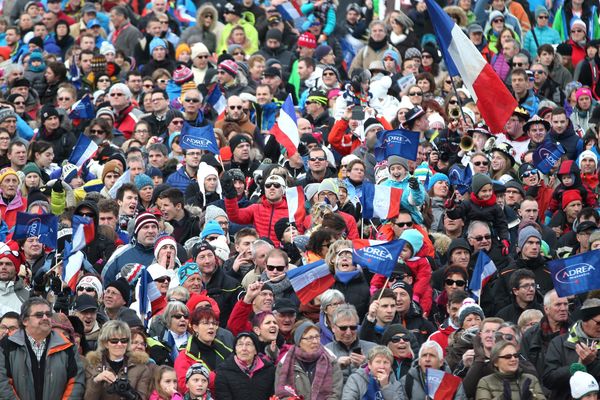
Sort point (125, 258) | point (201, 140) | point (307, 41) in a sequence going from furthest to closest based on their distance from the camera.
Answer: point (307, 41) → point (201, 140) → point (125, 258)

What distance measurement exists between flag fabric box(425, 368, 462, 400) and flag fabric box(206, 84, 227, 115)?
353 inches

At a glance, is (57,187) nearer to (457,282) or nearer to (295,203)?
(295,203)

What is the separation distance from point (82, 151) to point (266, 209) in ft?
10.4

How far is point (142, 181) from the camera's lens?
2098 centimetres

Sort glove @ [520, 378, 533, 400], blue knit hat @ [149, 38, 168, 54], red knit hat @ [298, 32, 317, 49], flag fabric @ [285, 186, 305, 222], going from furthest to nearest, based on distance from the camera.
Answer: red knit hat @ [298, 32, 317, 49], blue knit hat @ [149, 38, 168, 54], flag fabric @ [285, 186, 305, 222], glove @ [520, 378, 533, 400]

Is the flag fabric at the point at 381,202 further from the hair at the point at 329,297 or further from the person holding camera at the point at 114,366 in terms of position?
the person holding camera at the point at 114,366

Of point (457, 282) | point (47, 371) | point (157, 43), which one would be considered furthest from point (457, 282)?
point (157, 43)

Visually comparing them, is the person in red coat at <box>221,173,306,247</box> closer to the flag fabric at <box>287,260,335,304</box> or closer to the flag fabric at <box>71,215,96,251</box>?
the flag fabric at <box>71,215,96,251</box>

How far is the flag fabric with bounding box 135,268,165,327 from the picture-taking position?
17891 millimetres

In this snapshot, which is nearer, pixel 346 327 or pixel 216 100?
pixel 346 327

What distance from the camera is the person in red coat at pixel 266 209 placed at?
20.4 meters

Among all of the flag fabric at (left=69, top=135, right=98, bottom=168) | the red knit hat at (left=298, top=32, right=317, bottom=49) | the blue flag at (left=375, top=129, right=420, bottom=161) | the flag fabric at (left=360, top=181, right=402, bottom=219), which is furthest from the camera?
the red knit hat at (left=298, top=32, right=317, bottom=49)

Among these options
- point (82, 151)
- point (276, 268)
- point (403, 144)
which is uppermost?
point (276, 268)

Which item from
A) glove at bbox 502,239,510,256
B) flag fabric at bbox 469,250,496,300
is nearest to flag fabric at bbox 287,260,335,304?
flag fabric at bbox 469,250,496,300
